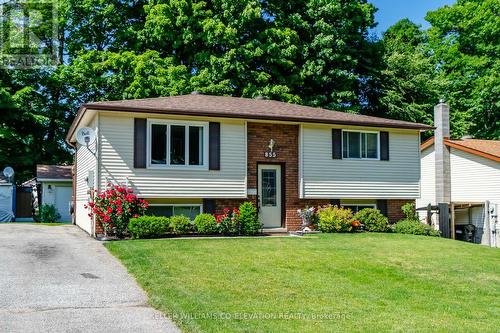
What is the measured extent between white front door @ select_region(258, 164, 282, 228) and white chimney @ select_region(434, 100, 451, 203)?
27.3 ft

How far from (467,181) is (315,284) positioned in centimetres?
1536

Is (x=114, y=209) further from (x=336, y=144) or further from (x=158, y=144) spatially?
(x=336, y=144)

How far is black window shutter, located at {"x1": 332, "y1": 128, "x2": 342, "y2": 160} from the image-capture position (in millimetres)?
17438

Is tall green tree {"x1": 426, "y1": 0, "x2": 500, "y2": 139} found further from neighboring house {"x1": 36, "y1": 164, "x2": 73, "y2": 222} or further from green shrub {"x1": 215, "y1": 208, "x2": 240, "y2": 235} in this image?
neighboring house {"x1": 36, "y1": 164, "x2": 73, "y2": 222}

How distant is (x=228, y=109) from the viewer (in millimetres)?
16391

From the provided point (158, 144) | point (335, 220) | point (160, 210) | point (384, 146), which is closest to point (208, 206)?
point (160, 210)

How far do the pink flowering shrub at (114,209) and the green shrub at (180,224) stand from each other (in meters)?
1.02

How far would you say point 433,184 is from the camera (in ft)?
Result: 75.5

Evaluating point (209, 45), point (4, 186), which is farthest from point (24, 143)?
point (209, 45)

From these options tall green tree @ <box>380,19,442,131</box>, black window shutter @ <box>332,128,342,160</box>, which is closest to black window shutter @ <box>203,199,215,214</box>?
black window shutter @ <box>332,128,342,160</box>

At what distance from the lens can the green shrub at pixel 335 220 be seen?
1633 centimetres

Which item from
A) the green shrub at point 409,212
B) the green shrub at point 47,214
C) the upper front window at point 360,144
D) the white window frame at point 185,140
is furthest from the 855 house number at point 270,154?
the green shrub at point 47,214

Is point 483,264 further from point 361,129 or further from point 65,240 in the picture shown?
point 65,240

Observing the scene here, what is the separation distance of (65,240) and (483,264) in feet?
32.9
